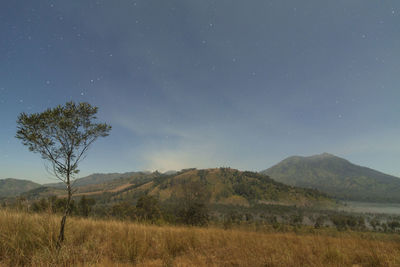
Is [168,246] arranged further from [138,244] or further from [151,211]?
[151,211]

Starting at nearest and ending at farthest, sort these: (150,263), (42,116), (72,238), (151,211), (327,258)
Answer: (150,263), (327,258), (72,238), (42,116), (151,211)

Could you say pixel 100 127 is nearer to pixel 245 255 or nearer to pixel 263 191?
pixel 245 255

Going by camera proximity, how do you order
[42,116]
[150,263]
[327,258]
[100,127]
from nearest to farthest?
[150,263]
[327,258]
[42,116]
[100,127]

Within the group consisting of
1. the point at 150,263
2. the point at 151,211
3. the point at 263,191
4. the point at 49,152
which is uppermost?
the point at 49,152

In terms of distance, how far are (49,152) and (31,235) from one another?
9.13ft

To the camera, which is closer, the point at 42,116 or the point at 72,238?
the point at 72,238

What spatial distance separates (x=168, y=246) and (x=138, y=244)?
2.72ft

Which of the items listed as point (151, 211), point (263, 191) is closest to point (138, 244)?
point (151, 211)

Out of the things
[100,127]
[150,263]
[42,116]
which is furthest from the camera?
[100,127]

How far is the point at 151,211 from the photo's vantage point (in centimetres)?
4972

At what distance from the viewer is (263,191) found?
620ft

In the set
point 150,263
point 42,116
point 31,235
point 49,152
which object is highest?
point 42,116

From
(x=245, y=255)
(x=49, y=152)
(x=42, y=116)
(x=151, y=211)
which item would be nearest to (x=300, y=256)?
(x=245, y=255)

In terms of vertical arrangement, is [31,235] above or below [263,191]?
above
